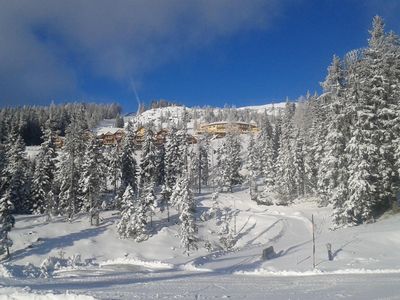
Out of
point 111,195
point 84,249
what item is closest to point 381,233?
point 84,249

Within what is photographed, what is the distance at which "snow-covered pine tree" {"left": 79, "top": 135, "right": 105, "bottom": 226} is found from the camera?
60.4m

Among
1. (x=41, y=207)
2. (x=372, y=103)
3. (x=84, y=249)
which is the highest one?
(x=372, y=103)

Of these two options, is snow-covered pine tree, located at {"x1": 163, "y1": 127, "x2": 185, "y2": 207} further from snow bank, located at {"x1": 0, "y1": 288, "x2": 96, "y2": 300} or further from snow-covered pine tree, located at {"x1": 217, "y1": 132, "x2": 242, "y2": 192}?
snow bank, located at {"x1": 0, "y1": 288, "x2": 96, "y2": 300}

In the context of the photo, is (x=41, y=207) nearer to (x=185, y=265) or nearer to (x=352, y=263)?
(x=185, y=265)

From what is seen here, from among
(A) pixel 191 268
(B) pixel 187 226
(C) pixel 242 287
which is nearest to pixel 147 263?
(A) pixel 191 268

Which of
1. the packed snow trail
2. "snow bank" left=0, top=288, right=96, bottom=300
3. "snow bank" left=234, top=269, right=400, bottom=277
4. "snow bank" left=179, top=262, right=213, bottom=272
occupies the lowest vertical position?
"snow bank" left=179, top=262, right=213, bottom=272

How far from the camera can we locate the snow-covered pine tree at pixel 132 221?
55.2 meters

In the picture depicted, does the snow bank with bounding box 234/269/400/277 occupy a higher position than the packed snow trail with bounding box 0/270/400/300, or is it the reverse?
the packed snow trail with bounding box 0/270/400/300

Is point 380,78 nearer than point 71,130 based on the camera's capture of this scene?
Yes

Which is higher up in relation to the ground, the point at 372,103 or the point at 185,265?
the point at 372,103

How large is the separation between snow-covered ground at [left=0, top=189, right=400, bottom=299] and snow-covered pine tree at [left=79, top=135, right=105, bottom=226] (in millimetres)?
2752

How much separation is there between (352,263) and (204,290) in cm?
1196

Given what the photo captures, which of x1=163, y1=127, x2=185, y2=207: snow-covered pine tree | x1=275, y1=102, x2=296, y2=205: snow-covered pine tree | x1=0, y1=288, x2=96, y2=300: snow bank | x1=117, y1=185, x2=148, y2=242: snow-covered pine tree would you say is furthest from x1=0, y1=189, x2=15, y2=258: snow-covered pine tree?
x1=275, y1=102, x2=296, y2=205: snow-covered pine tree

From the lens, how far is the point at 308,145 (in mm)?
77312
